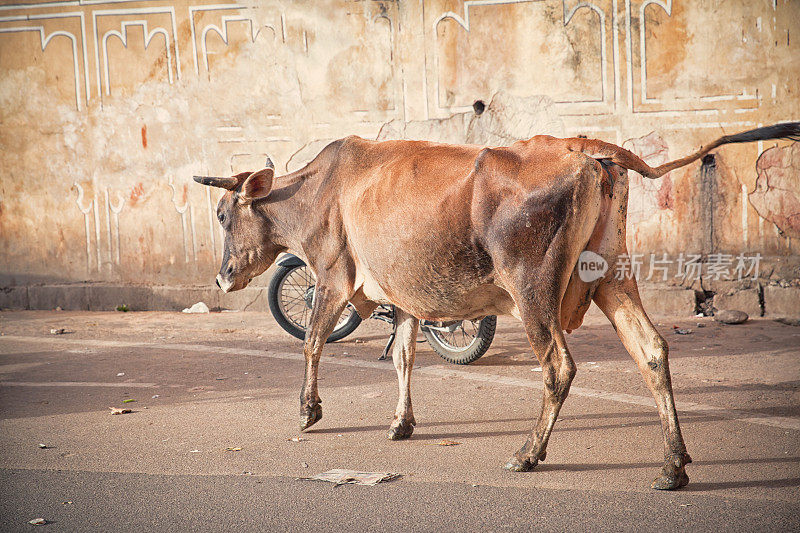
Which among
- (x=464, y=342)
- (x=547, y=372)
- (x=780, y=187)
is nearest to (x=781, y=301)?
(x=780, y=187)

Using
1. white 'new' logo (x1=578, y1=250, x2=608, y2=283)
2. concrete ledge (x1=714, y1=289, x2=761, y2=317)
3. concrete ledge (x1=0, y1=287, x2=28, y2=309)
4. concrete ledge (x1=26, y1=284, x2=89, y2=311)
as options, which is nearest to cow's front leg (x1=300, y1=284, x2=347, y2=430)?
white 'new' logo (x1=578, y1=250, x2=608, y2=283)

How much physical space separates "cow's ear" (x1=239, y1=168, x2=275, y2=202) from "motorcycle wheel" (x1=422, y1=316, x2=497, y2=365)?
6.86 ft

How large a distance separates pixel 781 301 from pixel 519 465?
5717 mm

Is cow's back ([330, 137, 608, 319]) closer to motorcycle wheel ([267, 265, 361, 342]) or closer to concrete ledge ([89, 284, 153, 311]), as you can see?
motorcycle wheel ([267, 265, 361, 342])

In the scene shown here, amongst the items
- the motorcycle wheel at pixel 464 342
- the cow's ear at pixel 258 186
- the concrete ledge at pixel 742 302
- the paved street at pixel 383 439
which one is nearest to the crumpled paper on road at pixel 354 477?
the paved street at pixel 383 439

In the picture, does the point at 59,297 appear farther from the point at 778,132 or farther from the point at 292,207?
the point at 778,132

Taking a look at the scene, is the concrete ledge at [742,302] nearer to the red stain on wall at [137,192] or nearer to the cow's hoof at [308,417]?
the cow's hoof at [308,417]

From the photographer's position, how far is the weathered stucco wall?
902 centimetres

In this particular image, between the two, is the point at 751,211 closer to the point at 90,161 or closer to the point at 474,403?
the point at 474,403

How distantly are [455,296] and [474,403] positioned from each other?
1361 millimetres

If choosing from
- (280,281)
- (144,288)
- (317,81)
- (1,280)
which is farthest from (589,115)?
(1,280)

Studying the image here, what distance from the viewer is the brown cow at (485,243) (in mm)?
4180

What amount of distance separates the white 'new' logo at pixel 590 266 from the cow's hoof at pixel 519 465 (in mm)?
1064

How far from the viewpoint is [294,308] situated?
873 cm
